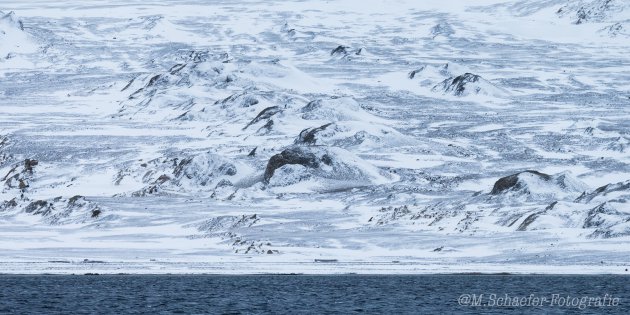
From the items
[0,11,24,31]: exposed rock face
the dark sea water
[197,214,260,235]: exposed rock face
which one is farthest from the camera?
[0,11,24,31]: exposed rock face

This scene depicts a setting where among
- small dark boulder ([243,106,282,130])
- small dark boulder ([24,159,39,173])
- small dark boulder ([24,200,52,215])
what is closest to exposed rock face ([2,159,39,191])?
small dark boulder ([24,159,39,173])

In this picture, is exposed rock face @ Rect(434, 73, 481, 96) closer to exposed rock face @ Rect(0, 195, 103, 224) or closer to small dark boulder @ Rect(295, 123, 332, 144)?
small dark boulder @ Rect(295, 123, 332, 144)

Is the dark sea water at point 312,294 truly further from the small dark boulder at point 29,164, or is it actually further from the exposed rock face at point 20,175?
the small dark boulder at point 29,164

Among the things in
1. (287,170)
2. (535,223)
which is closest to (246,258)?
(535,223)

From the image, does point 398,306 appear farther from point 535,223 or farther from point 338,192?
point 338,192

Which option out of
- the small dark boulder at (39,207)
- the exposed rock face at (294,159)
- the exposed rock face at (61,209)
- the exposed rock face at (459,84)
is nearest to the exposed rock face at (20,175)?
the exposed rock face at (61,209)

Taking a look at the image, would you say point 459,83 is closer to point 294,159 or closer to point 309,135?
point 309,135

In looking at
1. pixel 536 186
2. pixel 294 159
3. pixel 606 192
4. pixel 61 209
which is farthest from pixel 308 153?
pixel 606 192
